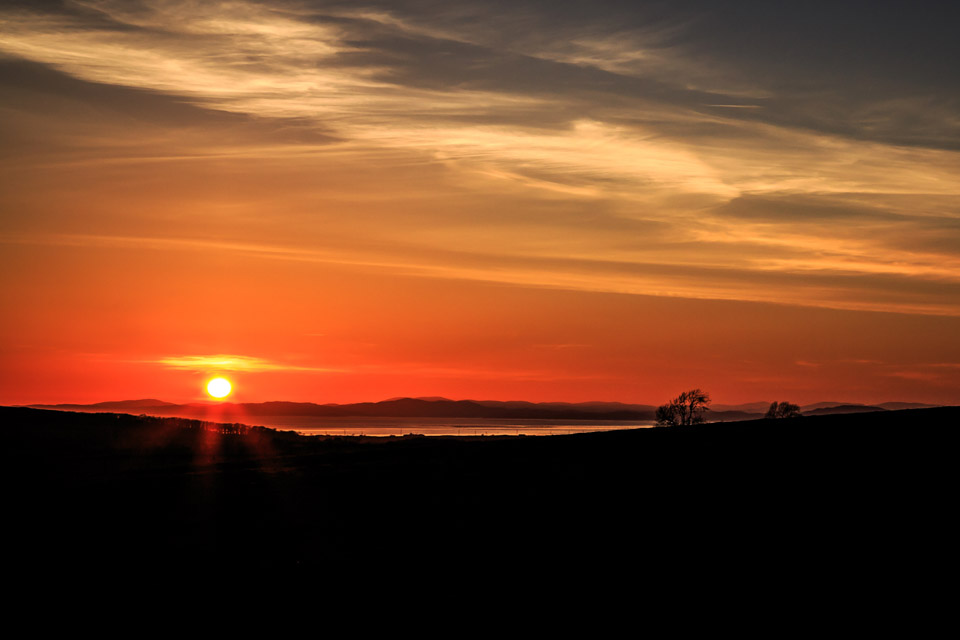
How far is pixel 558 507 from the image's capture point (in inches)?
840

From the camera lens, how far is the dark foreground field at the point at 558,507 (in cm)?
1614

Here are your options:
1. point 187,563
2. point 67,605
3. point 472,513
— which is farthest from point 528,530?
point 67,605

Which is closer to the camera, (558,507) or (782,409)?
(558,507)

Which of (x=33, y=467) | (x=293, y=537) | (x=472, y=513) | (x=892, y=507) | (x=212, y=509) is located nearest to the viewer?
(x=892, y=507)

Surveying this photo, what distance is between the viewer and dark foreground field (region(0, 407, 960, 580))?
53.0 feet

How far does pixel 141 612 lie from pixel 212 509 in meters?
9.82

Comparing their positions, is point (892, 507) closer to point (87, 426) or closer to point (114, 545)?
point (114, 545)

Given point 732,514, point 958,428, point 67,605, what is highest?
point 958,428

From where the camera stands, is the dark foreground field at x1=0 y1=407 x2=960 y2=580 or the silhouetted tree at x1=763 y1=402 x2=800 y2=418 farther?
the silhouetted tree at x1=763 y1=402 x2=800 y2=418

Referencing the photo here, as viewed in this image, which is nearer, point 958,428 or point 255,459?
point 958,428

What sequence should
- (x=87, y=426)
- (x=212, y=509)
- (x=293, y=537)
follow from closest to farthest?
(x=293, y=537) → (x=212, y=509) → (x=87, y=426)

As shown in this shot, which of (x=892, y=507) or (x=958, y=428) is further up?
(x=958, y=428)

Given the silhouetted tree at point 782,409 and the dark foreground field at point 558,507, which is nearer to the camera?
the dark foreground field at point 558,507

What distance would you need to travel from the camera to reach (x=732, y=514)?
18.5 m
